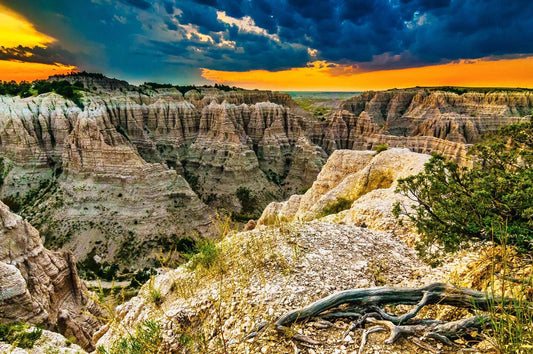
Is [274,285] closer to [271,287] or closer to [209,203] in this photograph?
[271,287]

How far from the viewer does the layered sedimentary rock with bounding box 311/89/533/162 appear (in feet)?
199

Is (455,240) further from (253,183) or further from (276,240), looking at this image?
(253,183)

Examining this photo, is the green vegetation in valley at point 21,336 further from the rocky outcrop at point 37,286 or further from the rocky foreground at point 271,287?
the rocky outcrop at point 37,286

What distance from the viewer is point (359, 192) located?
2002 centimetres

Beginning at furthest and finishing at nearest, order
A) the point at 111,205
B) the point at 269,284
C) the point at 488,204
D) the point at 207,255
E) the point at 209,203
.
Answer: the point at 209,203 → the point at 111,205 → the point at 207,255 → the point at 488,204 → the point at 269,284

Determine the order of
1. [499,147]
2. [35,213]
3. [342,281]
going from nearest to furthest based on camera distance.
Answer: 1. [342,281]
2. [499,147]
3. [35,213]

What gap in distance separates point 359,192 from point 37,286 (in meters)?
20.5

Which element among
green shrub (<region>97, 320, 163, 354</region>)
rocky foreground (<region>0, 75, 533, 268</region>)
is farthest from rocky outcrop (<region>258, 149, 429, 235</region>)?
green shrub (<region>97, 320, 163, 354</region>)

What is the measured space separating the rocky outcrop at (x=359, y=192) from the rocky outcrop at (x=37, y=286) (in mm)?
12112

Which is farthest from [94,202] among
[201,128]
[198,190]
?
[201,128]

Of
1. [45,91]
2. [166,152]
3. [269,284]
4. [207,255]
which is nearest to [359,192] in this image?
[207,255]

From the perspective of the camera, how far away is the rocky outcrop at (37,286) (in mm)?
12648

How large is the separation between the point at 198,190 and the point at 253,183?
12.2m

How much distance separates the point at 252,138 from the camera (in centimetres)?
7369
